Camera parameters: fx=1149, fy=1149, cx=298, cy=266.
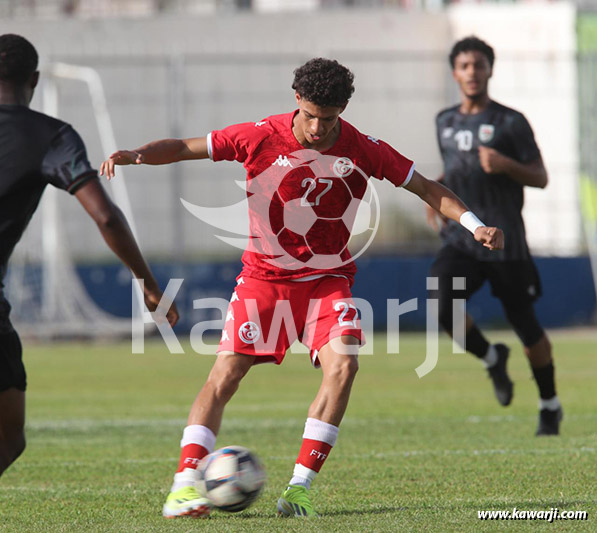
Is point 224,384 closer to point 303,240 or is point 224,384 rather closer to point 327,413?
point 327,413

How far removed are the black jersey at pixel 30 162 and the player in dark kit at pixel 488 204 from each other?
447 cm

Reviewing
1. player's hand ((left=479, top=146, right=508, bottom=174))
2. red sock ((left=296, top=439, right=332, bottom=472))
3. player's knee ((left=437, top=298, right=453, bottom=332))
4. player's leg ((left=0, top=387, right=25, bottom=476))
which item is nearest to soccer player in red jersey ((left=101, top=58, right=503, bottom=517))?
red sock ((left=296, top=439, right=332, bottom=472))

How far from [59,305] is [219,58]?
22.2 ft

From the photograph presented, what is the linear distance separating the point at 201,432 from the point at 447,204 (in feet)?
5.42

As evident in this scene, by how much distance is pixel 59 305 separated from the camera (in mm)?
20609

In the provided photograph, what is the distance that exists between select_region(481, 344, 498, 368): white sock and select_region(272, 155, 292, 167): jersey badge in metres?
3.54

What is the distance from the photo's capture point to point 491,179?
337 inches

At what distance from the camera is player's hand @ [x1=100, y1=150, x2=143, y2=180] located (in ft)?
17.1

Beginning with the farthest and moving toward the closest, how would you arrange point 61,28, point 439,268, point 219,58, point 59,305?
point 61,28 < point 219,58 < point 59,305 < point 439,268

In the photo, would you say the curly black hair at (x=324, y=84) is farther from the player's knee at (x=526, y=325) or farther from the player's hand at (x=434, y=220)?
the player's knee at (x=526, y=325)

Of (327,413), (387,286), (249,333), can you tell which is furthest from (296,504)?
(387,286)

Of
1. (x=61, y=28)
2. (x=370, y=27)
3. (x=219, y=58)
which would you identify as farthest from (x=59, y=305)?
(x=370, y=27)

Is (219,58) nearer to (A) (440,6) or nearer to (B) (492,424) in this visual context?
(A) (440,6)

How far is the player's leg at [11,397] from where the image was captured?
15.5 ft
